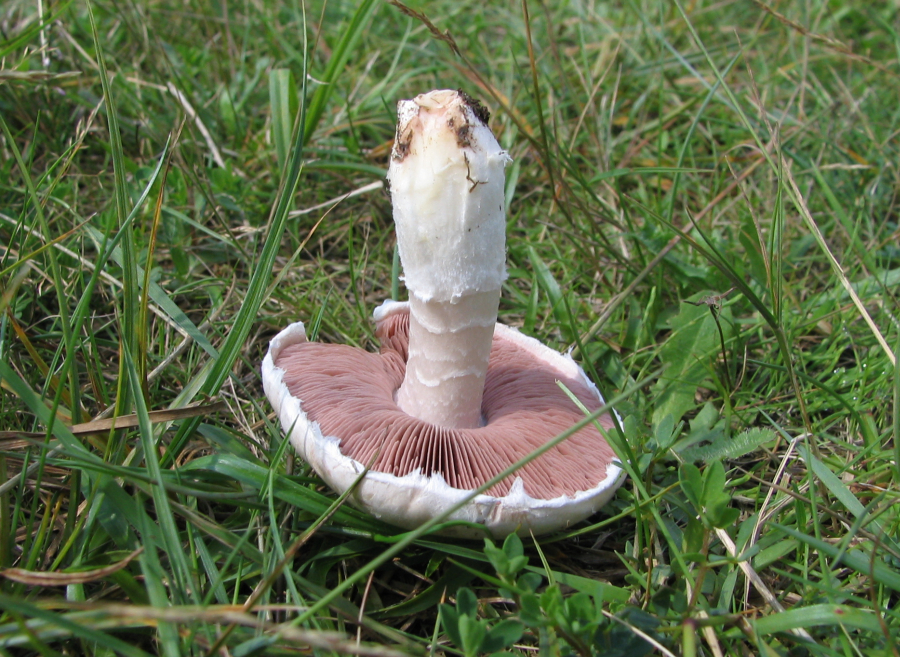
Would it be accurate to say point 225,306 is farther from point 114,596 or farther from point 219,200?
point 114,596

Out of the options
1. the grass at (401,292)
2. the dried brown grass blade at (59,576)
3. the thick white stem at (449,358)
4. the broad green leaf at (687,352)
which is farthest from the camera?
the broad green leaf at (687,352)

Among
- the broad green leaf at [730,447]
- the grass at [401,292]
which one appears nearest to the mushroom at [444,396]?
the grass at [401,292]

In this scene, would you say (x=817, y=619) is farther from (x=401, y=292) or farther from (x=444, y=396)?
(x=401, y=292)

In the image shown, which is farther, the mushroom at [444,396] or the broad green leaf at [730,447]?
the broad green leaf at [730,447]

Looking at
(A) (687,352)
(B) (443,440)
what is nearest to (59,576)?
(B) (443,440)

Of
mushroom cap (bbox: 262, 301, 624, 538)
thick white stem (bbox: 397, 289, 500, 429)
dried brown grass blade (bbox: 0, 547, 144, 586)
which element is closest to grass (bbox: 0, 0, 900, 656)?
dried brown grass blade (bbox: 0, 547, 144, 586)

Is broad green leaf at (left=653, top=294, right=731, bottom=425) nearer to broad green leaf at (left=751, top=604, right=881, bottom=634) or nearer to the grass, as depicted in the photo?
the grass

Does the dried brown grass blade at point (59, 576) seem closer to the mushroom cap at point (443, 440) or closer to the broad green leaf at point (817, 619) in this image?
the mushroom cap at point (443, 440)
